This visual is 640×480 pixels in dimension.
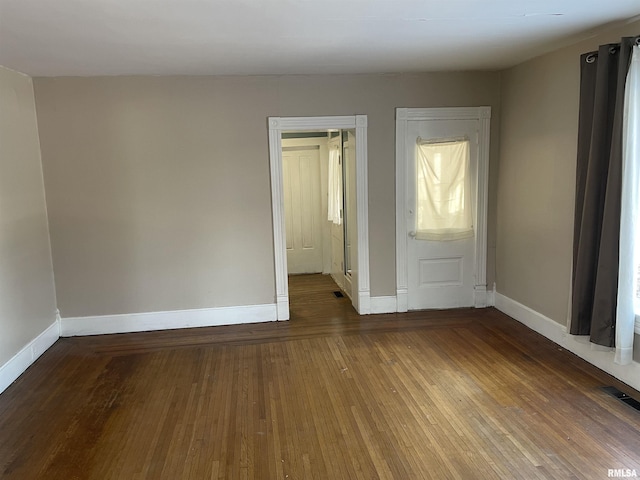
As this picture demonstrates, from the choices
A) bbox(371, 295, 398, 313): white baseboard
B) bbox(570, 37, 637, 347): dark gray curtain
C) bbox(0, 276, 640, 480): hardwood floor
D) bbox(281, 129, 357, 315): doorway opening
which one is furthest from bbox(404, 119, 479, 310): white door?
bbox(570, 37, 637, 347): dark gray curtain

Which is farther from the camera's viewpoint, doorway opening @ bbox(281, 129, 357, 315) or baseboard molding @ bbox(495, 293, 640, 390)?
doorway opening @ bbox(281, 129, 357, 315)

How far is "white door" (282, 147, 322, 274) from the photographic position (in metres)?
6.92

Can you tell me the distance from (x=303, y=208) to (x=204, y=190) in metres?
2.62

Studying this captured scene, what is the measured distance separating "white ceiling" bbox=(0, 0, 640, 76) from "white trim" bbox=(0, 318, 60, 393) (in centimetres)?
228

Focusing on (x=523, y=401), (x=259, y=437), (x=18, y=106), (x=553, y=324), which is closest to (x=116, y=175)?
(x=18, y=106)

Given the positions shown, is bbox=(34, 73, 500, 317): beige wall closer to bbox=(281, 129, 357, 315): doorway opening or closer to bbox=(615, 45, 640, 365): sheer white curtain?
bbox=(281, 129, 357, 315): doorway opening

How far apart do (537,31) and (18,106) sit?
4140mm

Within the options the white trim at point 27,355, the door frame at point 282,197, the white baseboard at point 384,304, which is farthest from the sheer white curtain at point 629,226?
the white trim at point 27,355

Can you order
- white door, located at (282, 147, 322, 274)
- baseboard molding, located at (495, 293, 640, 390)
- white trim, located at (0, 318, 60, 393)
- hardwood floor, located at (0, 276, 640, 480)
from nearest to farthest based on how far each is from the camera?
hardwood floor, located at (0, 276, 640, 480) → baseboard molding, located at (495, 293, 640, 390) → white trim, located at (0, 318, 60, 393) → white door, located at (282, 147, 322, 274)

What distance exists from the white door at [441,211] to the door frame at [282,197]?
46 centimetres

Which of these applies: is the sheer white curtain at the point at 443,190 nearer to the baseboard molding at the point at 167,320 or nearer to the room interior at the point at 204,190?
the room interior at the point at 204,190

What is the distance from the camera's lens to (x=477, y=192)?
4930 millimetres

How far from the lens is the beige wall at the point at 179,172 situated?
4371 mm

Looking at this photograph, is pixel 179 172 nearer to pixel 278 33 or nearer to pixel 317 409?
pixel 278 33
